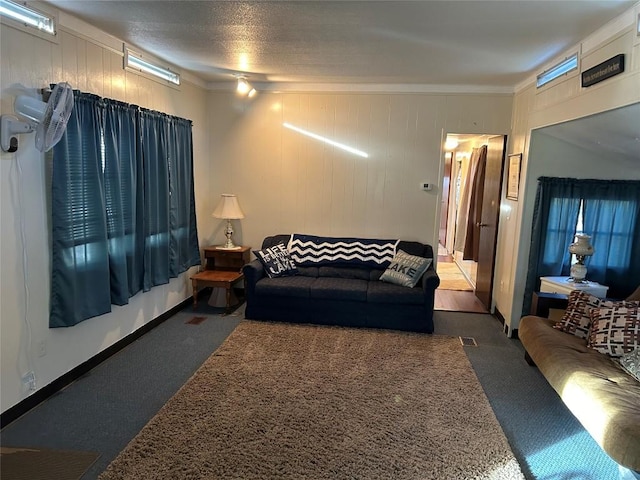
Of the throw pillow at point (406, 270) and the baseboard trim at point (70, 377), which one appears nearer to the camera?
the baseboard trim at point (70, 377)

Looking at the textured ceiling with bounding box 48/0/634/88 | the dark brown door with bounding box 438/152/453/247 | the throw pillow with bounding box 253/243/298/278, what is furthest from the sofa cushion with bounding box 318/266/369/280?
the dark brown door with bounding box 438/152/453/247

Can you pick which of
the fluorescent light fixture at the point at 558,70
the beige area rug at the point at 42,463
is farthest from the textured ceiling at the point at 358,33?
the beige area rug at the point at 42,463

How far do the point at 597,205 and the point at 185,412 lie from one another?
3883mm

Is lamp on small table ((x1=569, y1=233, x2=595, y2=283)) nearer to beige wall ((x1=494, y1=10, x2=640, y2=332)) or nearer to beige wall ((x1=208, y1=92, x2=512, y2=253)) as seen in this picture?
beige wall ((x1=494, y1=10, x2=640, y2=332))

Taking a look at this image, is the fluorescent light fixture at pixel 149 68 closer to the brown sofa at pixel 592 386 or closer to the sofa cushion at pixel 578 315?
the brown sofa at pixel 592 386

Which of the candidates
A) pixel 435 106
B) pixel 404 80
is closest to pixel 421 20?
pixel 404 80

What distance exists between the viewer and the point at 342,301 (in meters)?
4.24

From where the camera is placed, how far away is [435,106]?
480cm

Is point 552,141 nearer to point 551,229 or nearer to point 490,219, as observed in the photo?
point 551,229

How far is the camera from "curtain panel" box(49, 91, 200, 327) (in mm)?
2764

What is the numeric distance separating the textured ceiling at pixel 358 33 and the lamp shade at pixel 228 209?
1398mm

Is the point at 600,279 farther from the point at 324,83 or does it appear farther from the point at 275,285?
the point at 324,83

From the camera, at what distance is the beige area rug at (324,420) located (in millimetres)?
2197

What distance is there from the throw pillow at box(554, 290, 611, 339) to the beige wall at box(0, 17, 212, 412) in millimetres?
3525
